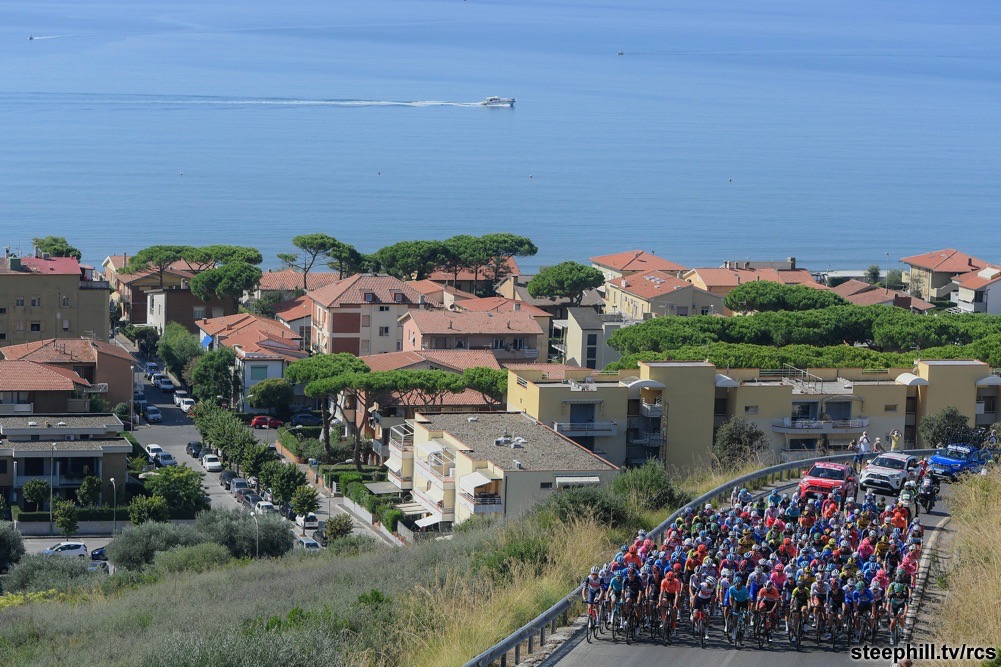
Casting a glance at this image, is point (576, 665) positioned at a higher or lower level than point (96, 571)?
higher

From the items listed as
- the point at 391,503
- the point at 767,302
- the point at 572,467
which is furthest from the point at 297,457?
the point at 767,302

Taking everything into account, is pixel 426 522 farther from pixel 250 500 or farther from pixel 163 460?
pixel 163 460

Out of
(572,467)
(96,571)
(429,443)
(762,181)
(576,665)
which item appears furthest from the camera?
(762,181)

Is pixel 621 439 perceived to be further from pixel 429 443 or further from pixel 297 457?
pixel 297 457

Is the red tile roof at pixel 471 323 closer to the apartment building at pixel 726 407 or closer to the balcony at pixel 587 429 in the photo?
the apartment building at pixel 726 407

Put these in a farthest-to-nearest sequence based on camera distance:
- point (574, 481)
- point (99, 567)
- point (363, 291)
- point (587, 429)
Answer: point (363, 291)
point (587, 429)
point (574, 481)
point (99, 567)

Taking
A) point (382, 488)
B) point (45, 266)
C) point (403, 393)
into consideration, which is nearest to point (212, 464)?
point (403, 393)

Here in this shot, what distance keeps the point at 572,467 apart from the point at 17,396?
17.0 metres

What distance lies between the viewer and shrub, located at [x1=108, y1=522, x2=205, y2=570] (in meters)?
23.0

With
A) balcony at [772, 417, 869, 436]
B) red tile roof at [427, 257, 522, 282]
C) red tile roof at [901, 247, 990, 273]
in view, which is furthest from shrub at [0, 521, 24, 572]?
red tile roof at [901, 247, 990, 273]

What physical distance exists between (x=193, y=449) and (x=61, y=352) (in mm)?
6116

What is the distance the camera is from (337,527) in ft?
91.7

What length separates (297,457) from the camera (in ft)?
117

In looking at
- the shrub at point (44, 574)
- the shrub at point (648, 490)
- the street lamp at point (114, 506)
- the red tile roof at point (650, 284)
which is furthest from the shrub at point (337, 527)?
the red tile roof at point (650, 284)
